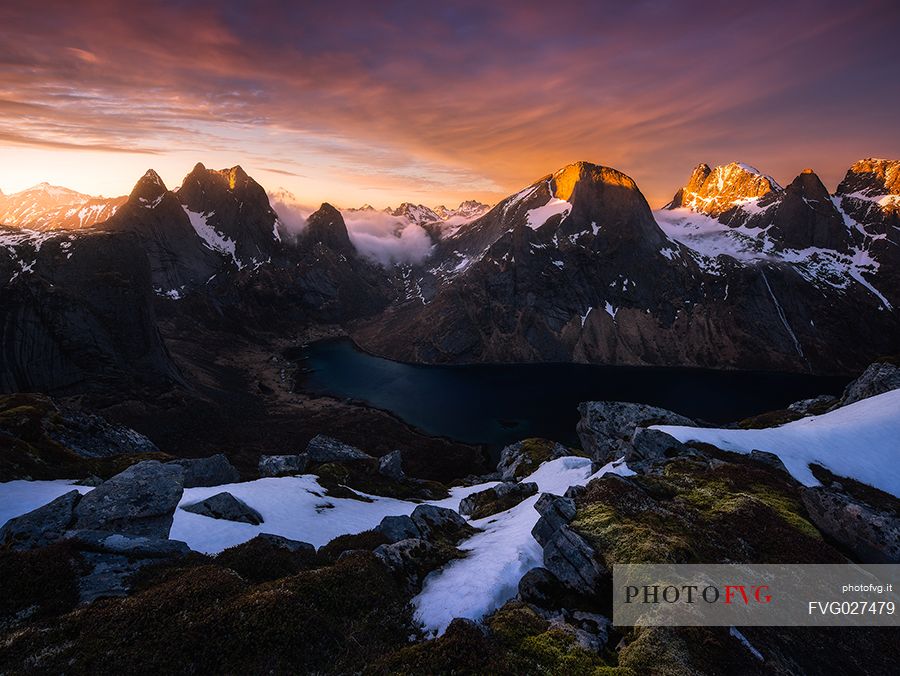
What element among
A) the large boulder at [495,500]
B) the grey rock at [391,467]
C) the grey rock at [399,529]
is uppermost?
the grey rock at [399,529]

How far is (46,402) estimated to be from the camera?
171 ft

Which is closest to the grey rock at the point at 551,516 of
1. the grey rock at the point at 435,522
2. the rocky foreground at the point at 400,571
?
the rocky foreground at the point at 400,571

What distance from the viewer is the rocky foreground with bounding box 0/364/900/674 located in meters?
11.0

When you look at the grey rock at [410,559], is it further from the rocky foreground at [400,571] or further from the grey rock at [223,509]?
the grey rock at [223,509]

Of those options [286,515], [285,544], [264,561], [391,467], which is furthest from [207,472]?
[264,561]

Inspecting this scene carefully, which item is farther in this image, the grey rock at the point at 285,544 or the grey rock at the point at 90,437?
the grey rock at the point at 90,437

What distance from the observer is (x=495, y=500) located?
4138 centimetres

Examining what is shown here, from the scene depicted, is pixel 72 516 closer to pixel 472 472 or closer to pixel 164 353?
pixel 472 472

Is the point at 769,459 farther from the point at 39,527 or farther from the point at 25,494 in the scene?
the point at 25,494

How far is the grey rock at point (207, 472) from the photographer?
1533 inches

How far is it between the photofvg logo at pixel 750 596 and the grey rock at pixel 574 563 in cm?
80

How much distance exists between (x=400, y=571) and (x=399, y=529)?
270 inches

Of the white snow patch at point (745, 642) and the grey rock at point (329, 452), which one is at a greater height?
the white snow patch at point (745, 642)

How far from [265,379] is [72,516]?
17470 cm
